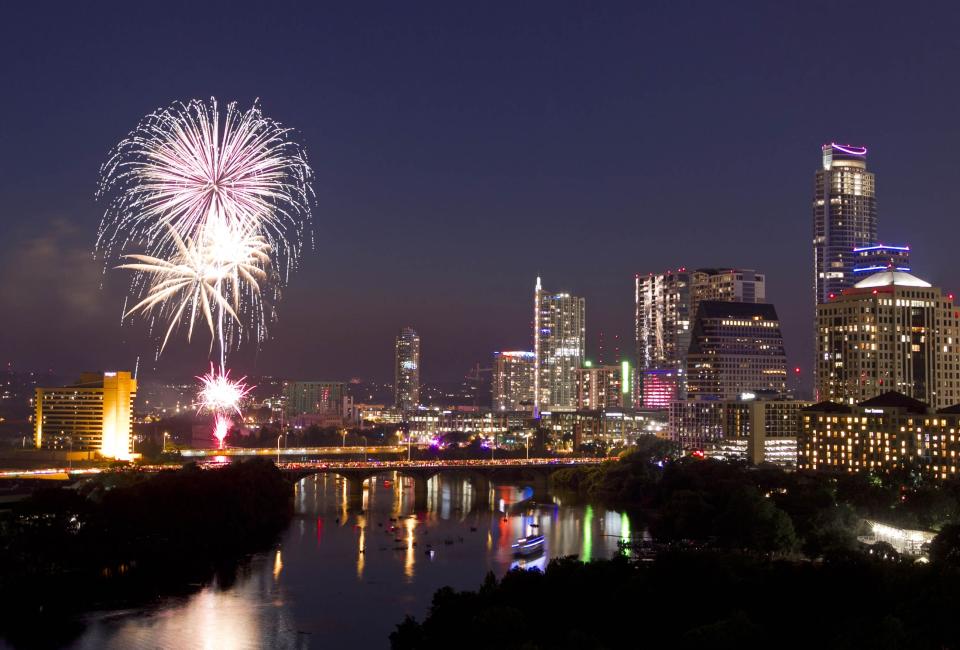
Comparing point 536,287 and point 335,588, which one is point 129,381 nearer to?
point 335,588

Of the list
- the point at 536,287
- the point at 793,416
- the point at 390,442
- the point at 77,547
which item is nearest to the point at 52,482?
the point at 77,547

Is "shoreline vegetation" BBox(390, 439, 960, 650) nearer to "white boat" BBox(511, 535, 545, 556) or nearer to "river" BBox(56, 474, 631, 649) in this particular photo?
"river" BBox(56, 474, 631, 649)

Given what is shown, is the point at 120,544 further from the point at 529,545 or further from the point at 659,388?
the point at 659,388

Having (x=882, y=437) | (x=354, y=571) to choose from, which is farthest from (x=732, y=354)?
(x=354, y=571)

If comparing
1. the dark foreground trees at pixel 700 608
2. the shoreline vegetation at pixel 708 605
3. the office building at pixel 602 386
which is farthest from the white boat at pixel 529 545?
the office building at pixel 602 386

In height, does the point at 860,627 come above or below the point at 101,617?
above

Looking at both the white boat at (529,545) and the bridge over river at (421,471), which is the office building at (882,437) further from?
the white boat at (529,545)

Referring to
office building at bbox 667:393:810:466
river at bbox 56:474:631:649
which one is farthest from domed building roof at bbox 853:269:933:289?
river at bbox 56:474:631:649
